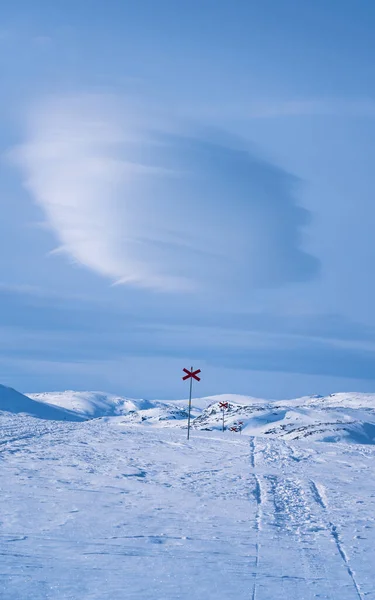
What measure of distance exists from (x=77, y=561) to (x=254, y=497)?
697cm

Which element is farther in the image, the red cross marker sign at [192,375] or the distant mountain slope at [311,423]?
the distant mountain slope at [311,423]

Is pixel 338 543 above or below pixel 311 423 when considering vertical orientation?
below

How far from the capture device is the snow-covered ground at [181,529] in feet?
25.0

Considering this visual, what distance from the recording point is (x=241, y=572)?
8320mm

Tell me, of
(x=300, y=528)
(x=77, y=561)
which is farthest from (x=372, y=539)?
(x=77, y=561)

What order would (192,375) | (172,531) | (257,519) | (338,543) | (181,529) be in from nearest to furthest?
(338,543) → (172,531) → (181,529) → (257,519) → (192,375)

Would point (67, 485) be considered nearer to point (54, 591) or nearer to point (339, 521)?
point (339, 521)

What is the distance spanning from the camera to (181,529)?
10734 mm

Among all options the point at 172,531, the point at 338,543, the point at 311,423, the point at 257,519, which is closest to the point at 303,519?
the point at 257,519

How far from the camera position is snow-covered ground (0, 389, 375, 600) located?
7.63 m

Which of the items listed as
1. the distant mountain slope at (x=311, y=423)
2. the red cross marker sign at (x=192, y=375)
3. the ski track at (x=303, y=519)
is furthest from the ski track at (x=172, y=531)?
the distant mountain slope at (x=311, y=423)

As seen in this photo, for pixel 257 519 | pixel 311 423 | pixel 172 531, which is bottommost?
pixel 172 531

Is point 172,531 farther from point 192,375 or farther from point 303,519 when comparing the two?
point 192,375

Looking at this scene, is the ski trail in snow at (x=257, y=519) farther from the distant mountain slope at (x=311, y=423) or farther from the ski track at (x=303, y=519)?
the distant mountain slope at (x=311, y=423)
